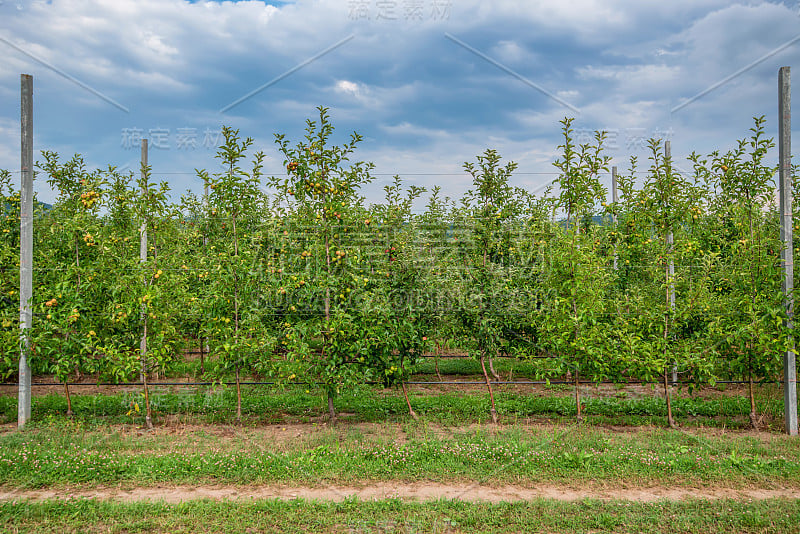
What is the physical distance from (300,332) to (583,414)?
466 centimetres

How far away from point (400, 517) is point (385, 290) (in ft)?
11.3

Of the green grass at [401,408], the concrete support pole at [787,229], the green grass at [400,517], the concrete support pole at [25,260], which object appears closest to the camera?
the green grass at [400,517]

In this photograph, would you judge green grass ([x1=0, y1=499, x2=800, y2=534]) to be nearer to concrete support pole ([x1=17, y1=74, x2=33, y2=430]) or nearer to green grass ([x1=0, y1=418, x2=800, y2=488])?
green grass ([x1=0, y1=418, x2=800, y2=488])

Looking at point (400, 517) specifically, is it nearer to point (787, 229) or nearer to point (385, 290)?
point (385, 290)

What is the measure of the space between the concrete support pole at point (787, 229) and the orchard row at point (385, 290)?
17cm

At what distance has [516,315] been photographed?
7.63m

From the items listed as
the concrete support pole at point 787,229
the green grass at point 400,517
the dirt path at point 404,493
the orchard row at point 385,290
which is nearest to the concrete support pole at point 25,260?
the orchard row at point 385,290

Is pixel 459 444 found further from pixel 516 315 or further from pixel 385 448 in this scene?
pixel 516 315

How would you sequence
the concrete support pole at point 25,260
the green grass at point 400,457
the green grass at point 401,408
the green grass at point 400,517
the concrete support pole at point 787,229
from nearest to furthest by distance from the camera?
the green grass at point 400,517 → the green grass at point 400,457 → the concrete support pole at point 787,229 → the concrete support pole at point 25,260 → the green grass at point 401,408

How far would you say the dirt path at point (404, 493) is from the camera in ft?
16.3

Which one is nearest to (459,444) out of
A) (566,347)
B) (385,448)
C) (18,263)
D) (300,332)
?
(385,448)

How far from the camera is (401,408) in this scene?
8.51 metres

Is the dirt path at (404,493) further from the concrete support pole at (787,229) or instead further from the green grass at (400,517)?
the concrete support pole at (787,229)

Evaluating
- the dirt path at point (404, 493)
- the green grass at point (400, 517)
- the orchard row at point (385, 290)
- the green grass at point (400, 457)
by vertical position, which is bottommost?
the dirt path at point (404, 493)
